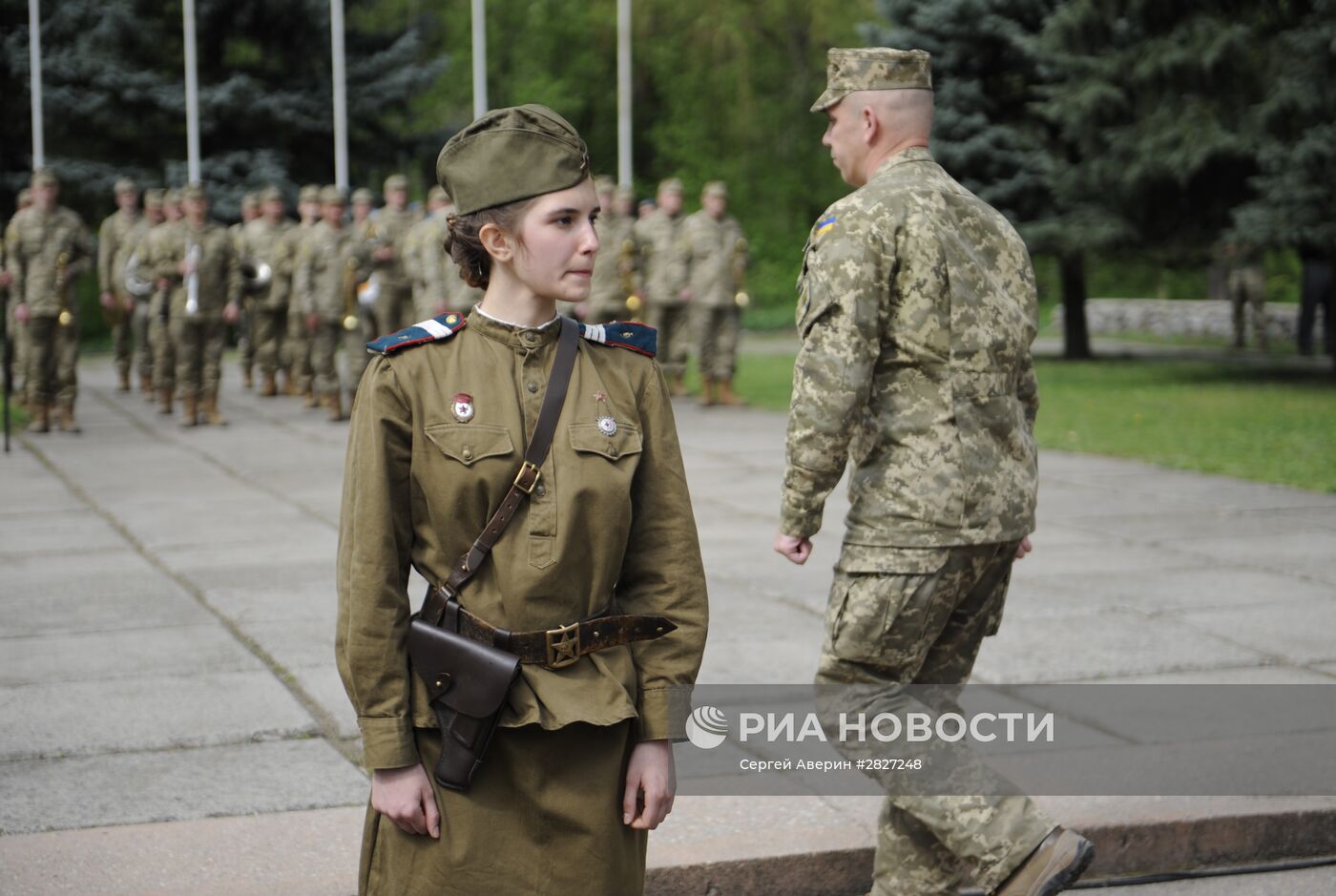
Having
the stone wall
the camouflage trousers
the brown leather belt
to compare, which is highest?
the brown leather belt

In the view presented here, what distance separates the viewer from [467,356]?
2820 millimetres

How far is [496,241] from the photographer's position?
111 inches

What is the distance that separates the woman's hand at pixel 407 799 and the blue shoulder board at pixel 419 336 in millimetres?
659

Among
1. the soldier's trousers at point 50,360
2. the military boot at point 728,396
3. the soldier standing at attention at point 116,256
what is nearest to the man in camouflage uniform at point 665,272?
the military boot at point 728,396

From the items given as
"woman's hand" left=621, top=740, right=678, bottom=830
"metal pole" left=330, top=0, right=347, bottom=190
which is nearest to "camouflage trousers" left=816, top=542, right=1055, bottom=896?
"woman's hand" left=621, top=740, right=678, bottom=830

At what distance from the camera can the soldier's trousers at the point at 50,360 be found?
16.4m

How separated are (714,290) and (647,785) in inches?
636

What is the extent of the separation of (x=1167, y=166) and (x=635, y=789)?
731 inches

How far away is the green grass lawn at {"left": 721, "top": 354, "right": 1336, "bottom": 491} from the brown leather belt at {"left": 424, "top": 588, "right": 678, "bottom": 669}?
32.6ft

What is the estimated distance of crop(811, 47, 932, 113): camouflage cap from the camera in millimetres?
3959

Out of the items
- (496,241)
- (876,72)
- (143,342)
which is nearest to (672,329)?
(143,342)

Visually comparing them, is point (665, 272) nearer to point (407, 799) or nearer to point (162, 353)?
point (162, 353)

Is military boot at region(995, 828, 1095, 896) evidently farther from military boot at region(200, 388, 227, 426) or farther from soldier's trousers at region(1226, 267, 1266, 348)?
soldier's trousers at region(1226, 267, 1266, 348)

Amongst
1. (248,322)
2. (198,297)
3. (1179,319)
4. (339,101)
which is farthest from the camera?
(1179,319)
